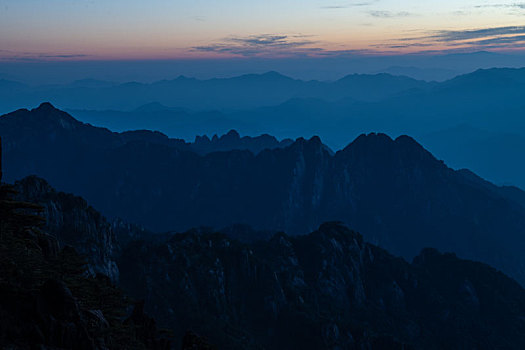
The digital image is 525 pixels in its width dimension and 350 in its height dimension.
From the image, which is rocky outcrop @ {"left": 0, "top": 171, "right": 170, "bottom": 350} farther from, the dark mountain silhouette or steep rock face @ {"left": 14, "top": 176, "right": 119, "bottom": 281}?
steep rock face @ {"left": 14, "top": 176, "right": 119, "bottom": 281}

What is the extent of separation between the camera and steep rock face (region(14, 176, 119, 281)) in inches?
3784

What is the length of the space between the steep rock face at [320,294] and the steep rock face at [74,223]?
703cm

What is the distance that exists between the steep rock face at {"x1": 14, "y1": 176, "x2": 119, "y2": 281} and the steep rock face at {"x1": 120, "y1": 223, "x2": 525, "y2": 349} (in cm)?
703

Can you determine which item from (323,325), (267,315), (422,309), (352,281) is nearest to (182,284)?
(267,315)

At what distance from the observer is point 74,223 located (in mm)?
105625

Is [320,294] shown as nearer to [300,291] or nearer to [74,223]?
[300,291]

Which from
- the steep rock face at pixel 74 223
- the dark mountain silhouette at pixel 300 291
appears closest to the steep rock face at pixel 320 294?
the dark mountain silhouette at pixel 300 291

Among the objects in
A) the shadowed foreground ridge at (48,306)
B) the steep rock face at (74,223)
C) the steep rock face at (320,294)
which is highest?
the shadowed foreground ridge at (48,306)

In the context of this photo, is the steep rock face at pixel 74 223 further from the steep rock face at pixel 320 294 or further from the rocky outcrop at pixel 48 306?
the rocky outcrop at pixel 48 306

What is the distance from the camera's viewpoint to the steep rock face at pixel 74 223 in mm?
96125

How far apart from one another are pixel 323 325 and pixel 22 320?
259ft

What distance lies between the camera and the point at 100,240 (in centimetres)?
10875

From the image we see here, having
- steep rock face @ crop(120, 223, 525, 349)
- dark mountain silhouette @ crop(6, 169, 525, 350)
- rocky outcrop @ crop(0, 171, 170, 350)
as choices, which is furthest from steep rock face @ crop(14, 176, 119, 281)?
rocky outcrop @ crop(0, 171, 170, 350)

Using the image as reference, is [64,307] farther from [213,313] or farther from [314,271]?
[314,271]
